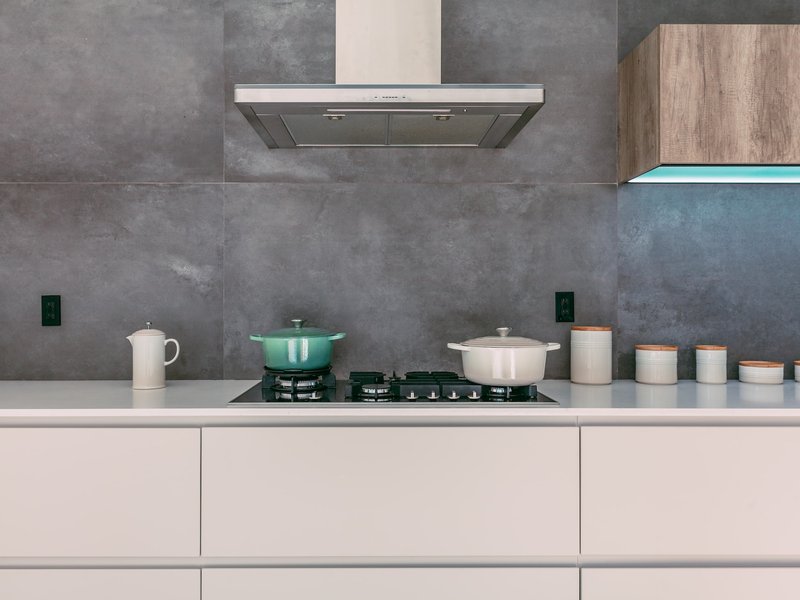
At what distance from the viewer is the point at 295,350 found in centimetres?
197

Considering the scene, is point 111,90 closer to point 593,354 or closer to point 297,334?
point 297,334

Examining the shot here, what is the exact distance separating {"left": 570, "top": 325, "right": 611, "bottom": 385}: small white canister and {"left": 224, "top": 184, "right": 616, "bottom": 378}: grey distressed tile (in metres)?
0.19

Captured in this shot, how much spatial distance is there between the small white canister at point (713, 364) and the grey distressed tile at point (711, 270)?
15cm

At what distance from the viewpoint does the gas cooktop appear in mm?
1752

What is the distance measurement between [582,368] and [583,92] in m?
1.03

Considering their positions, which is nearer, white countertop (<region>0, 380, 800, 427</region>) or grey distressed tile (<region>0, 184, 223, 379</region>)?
white countertop (<region>0, 380, 800, 427</region>)
